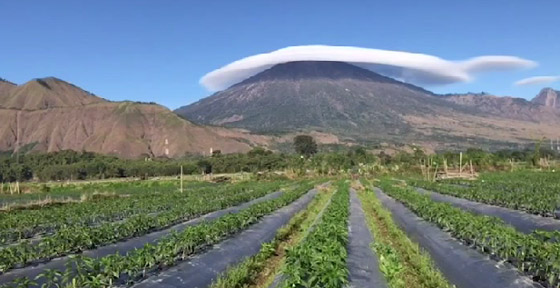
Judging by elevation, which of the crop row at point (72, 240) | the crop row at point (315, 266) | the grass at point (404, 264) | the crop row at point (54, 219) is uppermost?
the crop row at point (315, 266)

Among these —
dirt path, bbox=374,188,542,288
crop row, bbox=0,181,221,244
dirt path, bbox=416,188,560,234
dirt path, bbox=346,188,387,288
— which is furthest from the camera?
crop row, bbox=0,181,221,244

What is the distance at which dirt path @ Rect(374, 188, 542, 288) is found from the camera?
915cm

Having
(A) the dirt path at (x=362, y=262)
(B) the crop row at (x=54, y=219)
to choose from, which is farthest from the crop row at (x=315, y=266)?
(B) the crop row at (x=54, y=219)

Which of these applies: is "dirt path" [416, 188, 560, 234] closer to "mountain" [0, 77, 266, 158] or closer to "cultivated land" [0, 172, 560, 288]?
"cultivated land" [0, 172, 560, 288]

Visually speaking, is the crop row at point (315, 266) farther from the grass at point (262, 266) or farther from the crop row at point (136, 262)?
the crop row at point (136, 262)

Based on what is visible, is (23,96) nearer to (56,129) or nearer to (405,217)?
(56,129)

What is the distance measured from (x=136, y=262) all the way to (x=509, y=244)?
24.0 ft

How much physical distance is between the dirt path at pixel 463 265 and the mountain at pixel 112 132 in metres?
122

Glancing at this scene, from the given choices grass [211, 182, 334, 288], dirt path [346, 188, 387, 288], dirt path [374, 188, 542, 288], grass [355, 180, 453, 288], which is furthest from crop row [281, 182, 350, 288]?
dirt path [374, 188, 542, 288]

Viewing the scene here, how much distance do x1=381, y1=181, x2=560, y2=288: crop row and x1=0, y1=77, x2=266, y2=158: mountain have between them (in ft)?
405

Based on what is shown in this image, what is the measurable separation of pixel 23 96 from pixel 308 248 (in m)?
215

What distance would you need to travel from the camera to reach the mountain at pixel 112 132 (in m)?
137

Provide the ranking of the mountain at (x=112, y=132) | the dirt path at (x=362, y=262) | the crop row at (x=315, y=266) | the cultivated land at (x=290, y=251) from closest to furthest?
the crop row at (x=315, y=266) → the cultivated land at (x=290, y=251) → the dirt path at (x=362, y=262) → the mountain at (x=112, y=132)

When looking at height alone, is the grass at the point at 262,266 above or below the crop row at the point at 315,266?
below
